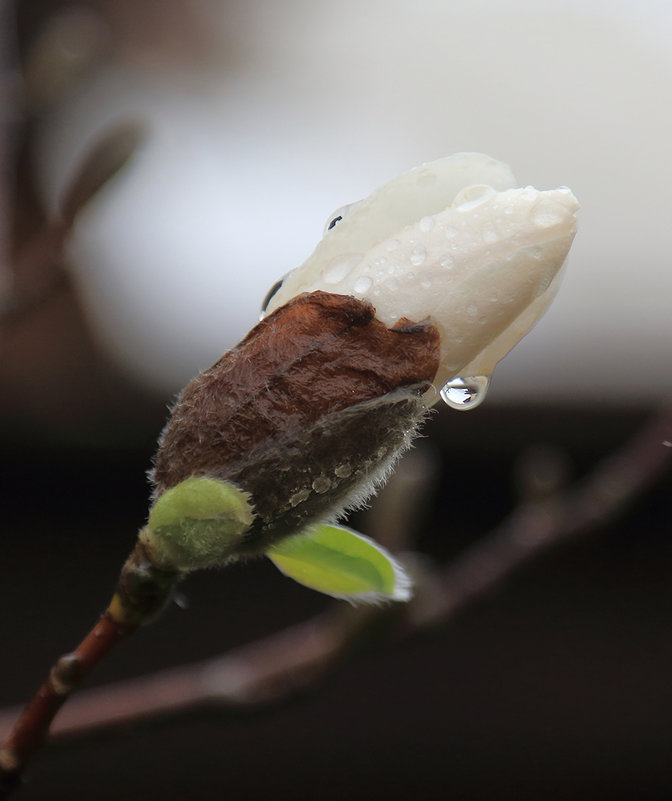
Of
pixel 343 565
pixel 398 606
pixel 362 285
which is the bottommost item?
pixel 398 606

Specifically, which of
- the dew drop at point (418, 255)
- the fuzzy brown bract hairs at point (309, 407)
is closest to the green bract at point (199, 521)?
the fuzzy brown bract hairs at point (309, 407)

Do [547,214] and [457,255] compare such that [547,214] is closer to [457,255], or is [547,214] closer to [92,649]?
[457,255]

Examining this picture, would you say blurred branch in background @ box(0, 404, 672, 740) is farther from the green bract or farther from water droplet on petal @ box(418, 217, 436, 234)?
water droplet on petal @ box(418, 217, 436, 234)

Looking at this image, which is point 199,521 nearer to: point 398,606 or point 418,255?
point 418,255

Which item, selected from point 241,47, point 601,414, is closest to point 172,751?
point 601,414

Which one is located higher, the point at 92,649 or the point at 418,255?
the point at 418,255

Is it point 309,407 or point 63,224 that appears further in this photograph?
point 63,224

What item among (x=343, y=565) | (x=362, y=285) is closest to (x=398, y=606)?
(x=343, y=565)

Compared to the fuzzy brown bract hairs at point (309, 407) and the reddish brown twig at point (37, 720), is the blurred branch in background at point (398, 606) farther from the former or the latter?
the fuzzy brown bract hairs at point (309, 407)

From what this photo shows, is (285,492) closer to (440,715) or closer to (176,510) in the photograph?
(176,510)
